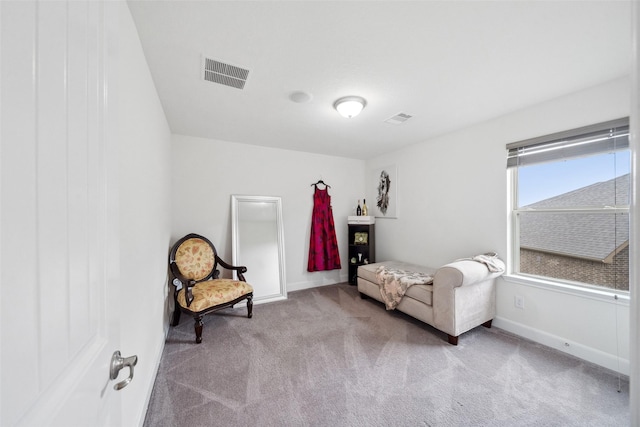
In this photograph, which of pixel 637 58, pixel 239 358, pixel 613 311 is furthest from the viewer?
pixel 239 358

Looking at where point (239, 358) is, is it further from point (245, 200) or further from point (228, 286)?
point (245, 200)

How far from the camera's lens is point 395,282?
9.26 feet

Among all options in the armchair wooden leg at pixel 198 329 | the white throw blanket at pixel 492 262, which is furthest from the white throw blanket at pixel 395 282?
the armchair wooden leg at pixel 198 329

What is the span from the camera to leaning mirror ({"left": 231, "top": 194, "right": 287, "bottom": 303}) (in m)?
3.42

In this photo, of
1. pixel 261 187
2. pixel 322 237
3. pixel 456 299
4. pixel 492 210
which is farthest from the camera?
pixel 322 237

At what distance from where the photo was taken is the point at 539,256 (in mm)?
2439

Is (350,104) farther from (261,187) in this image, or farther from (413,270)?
(413,270)

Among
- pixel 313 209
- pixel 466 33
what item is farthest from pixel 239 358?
pixel 466 33

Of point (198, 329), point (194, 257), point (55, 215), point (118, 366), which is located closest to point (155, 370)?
point (198, 329)

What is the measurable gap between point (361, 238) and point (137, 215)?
10.8 ft

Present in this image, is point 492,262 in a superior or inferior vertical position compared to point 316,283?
superior

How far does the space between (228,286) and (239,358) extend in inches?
32.2

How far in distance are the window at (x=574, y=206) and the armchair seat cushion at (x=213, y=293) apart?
10.1 ft

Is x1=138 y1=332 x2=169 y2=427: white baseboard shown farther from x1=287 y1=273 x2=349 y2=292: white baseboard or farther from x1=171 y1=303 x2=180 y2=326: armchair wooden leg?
x1=287 y1=273 x2=349 y2=292: white baseboard
